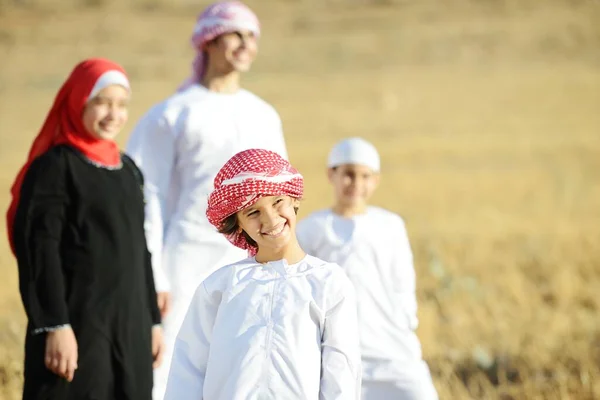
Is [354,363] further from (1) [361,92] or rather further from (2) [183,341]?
(1) [361,92]

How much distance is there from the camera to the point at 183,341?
188 inches

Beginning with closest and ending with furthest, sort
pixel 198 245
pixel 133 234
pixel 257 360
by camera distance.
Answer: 1. pixel 257 360
2. pixel 133 234
3. pixel 198 245

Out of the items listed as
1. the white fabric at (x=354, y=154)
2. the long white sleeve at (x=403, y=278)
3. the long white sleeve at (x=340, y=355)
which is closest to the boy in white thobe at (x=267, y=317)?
the long white sleeve at (x=340, y=355)

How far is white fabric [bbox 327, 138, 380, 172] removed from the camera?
23.1 feet

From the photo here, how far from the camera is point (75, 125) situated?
5859 millimetres

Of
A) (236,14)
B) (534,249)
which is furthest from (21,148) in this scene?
(236,14)

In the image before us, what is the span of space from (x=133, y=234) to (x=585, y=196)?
74.2 ft

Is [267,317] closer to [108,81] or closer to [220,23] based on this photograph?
[108,81]

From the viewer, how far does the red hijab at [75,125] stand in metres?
5.82

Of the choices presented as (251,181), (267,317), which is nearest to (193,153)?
(251,181)

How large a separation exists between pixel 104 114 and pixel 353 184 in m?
1.54

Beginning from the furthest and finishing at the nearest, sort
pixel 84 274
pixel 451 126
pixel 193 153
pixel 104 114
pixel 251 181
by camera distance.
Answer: pixel 451 126, pixel 193 153, pixel 104 114, pixel 84 274, pixel 251 181

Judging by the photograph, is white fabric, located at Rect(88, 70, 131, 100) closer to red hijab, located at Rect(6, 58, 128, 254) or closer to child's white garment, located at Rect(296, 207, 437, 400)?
red hijab, located at Rect(6, 58, 128, 254)

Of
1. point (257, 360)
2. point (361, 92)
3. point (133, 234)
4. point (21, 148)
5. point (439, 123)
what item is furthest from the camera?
point (361, 92)
